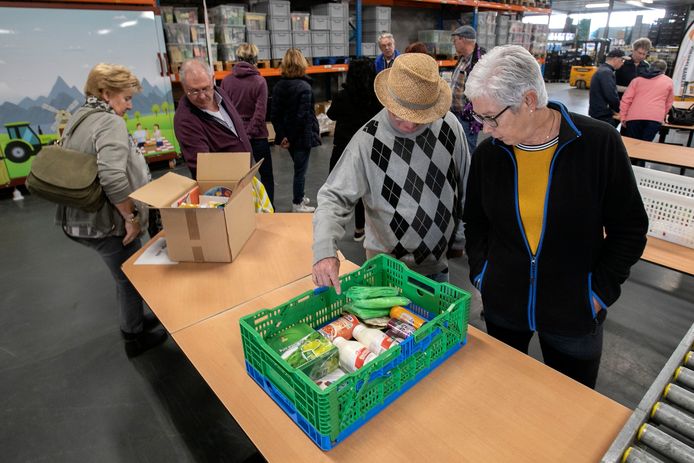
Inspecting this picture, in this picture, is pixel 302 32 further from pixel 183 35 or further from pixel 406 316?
pixel 406 316

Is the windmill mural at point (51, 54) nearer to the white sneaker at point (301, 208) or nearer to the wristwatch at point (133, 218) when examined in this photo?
the white sneaker at point (301, 208)

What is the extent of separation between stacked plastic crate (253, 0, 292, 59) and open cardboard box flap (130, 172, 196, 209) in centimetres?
463

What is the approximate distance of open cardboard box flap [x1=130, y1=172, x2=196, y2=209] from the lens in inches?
71.1

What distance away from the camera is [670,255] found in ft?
7.55

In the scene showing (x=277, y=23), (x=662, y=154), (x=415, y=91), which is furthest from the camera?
(x=277, y=23)

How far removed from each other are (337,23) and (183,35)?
2324mm

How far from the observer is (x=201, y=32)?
18.7 feet

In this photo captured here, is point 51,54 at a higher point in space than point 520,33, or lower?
lower

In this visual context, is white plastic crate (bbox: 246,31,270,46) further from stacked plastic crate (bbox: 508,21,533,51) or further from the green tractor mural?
stacked plastic crate (bbox: 508,21,533,51)

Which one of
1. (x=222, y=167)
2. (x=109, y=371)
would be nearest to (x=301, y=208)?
(x=222, y=167)

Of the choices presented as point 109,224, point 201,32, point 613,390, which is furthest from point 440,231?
point 201,32

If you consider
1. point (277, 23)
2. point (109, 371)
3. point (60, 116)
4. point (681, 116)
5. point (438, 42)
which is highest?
point (277, 23)

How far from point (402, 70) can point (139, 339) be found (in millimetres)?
2121

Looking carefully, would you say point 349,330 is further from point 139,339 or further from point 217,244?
point 139,339
